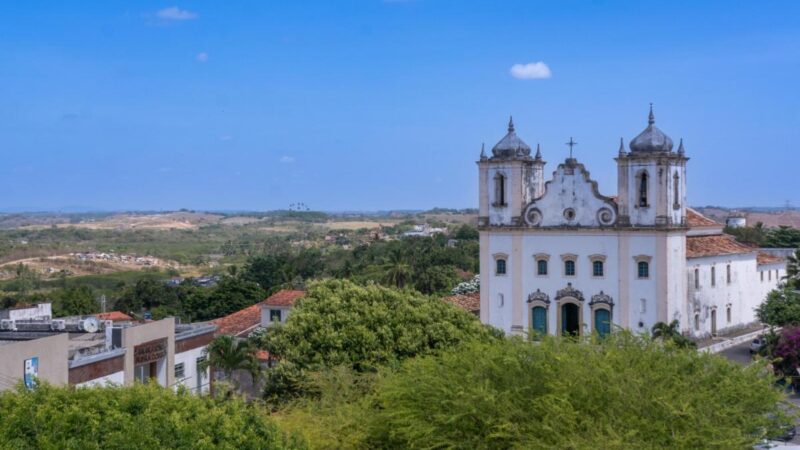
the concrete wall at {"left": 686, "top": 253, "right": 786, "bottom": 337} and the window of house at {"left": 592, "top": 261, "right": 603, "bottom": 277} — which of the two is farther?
the concrete wall at {"left": 686, "top": 253, "right": 786, "bottom": 337}

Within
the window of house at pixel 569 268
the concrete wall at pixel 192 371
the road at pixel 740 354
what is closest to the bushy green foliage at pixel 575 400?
the concrete wall at pixel 192 371

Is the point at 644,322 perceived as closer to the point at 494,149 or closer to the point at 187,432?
the point at 494,149

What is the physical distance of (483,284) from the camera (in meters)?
44.8

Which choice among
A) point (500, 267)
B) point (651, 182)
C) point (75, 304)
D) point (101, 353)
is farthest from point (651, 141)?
point (75, 304)

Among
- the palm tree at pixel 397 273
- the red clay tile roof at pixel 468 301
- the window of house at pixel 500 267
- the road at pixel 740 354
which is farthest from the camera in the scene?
the palm tree at pixel 397 273

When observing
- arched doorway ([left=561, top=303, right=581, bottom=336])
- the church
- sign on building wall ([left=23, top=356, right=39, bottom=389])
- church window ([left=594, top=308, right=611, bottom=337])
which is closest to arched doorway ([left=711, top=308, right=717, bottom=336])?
the church

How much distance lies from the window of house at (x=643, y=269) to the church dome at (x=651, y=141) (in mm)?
4765

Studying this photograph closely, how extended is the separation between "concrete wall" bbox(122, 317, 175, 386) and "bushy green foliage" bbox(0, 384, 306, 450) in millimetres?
9082

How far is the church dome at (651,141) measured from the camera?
4156cm

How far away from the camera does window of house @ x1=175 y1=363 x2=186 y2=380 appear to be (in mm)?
29000

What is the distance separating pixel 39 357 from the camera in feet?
69.8

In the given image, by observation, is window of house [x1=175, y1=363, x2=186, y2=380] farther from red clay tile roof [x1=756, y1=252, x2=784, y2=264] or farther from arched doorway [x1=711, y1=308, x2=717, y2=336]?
red clay tile roof [x1=756, y1=252, x2=784, y2=264]

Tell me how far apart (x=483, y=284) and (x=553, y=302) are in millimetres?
3287

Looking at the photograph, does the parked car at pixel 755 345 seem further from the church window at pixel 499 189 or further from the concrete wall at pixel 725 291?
the church window at pixel 499 189
